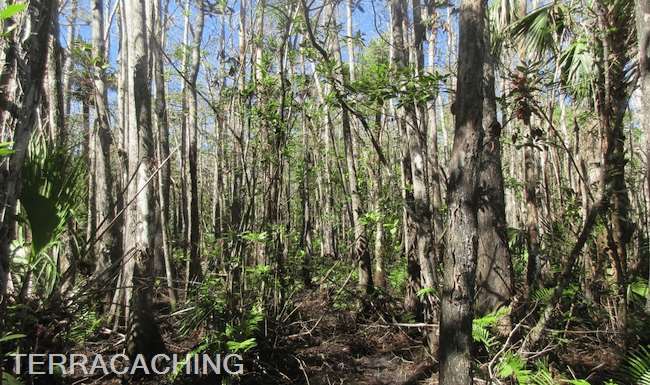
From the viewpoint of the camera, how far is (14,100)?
203 centimetres

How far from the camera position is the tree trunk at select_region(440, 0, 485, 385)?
3.17 metres

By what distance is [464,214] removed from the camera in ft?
10.5

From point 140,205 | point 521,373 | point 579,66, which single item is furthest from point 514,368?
point 140,205

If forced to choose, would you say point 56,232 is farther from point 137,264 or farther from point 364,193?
point 364,193

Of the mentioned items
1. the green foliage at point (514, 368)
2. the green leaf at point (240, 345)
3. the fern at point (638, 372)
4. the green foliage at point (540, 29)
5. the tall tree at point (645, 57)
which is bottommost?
the fern at point (638, 372)

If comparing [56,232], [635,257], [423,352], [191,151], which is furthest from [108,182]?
[635,257]

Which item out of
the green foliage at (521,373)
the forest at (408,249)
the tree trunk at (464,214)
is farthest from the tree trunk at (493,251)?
the tree trunk at (464,214)

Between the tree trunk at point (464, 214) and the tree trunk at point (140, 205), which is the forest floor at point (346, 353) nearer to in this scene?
the tree trunk at point (140, 205)

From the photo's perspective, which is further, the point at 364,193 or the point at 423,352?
the point at 364,193

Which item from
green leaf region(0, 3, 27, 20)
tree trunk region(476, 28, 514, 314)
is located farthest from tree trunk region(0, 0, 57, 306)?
tree trunk region(476, 28, 514, 314)

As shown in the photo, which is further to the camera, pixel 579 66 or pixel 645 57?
pixel 579 66

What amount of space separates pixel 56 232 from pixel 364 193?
738cm

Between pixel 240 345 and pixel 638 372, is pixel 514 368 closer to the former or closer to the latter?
pixel 638 372

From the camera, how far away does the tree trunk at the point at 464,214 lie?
3172mm
